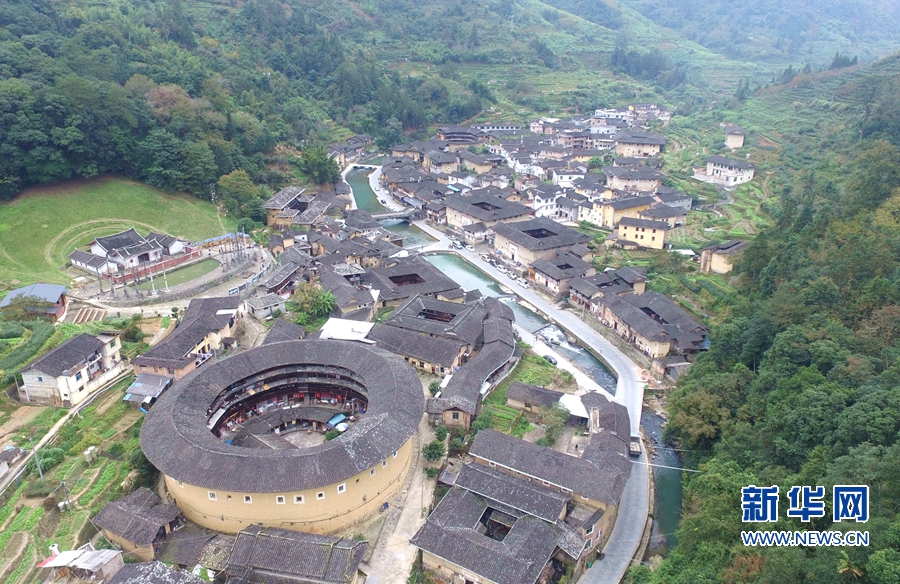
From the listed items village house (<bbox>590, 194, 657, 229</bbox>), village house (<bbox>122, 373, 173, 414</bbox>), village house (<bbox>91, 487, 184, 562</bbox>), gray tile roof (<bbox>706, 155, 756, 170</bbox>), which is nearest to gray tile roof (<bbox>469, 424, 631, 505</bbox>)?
village house (<bbox>91, 487, 184, 562</bbox>)

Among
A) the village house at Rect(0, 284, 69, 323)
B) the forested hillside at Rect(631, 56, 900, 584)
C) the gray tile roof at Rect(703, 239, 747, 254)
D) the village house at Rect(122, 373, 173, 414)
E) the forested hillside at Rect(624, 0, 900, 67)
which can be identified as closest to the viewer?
the forested hillside at Rect(631, 56, 900, 584)

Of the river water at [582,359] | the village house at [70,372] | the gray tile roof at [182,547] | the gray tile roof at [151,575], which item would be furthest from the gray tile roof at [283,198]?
the gray tile roof at [151,575]

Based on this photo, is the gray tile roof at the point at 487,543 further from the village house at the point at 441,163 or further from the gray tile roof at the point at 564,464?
the village house at the point at 441,163

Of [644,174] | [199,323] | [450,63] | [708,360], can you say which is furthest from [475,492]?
[450,63]

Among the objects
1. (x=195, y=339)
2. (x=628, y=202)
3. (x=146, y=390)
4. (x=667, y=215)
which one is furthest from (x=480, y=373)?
(x=628, y=202)

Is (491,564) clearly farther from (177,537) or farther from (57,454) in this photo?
(57,454)

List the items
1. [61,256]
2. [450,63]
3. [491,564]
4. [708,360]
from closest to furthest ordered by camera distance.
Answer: [491,564] < [708,360] < [61,256] < [450,63]

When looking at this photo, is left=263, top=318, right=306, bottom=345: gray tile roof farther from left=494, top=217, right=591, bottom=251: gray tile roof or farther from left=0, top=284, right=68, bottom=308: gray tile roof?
left=494, top=217, right=591, bottom=251: gray tile roof
